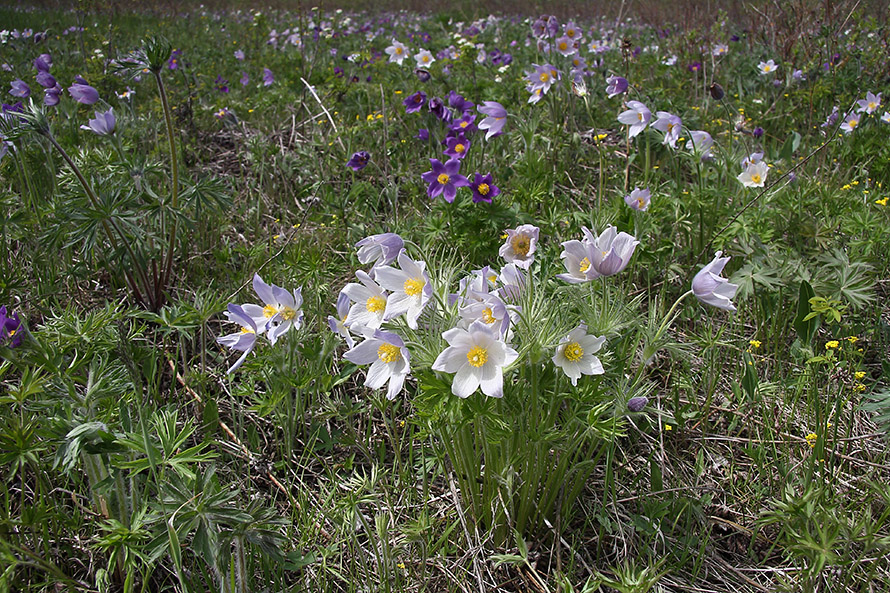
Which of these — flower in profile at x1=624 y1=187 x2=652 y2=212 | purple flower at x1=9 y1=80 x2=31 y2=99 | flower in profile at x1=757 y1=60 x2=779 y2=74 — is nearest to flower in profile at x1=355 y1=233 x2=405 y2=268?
flower in profile at x1=624 y1=187 x2=652 y2=212

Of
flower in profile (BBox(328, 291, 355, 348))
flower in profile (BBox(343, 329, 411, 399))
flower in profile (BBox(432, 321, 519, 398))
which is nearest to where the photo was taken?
flower in profile (BBox(432, 321, 519, 398))

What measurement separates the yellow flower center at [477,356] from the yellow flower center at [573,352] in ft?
0.71

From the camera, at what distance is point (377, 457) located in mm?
2256

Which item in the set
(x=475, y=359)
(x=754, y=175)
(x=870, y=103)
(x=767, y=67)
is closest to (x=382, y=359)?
(x=475, y=359)

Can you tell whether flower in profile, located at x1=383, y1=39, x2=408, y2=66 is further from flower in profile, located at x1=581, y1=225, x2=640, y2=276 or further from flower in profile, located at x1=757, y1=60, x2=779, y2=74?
flower in profile, located at x1=581, y1=225, x2=640, y2=276

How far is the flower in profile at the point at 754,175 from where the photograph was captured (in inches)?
122

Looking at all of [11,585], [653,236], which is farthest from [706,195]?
[11,585]

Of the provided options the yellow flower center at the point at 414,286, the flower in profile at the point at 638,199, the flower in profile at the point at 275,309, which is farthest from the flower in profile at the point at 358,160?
the yellow flower center at the point at 414,286

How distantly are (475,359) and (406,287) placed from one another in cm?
26

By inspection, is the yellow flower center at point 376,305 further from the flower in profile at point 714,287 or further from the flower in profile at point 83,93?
the flower in profile at point 83,93

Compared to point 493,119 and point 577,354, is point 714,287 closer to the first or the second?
point 577,354

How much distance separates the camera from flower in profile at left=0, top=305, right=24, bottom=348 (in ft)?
5.37

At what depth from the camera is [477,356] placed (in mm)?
1381

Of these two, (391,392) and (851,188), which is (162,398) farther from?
(851,188)
